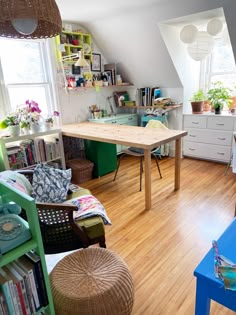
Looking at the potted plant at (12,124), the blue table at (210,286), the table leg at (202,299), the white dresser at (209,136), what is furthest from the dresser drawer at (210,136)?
the table leg at (202,299)

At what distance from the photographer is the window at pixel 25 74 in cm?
312

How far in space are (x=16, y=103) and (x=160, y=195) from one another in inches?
90.9

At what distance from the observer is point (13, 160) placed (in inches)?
115

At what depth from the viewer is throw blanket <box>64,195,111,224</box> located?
1.76m

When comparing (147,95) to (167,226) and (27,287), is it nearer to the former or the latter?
(167,226)

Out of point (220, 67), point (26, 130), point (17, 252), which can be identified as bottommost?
point (17, 252)

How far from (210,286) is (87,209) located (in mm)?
1065

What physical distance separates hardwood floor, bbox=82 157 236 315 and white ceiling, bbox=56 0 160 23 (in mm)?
2256

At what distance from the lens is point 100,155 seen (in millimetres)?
3504

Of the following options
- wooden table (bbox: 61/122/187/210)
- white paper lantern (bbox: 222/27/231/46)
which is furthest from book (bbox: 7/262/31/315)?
white paper lantern (bbox: 222/27/231/46)

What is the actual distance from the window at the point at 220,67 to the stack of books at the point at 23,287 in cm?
402

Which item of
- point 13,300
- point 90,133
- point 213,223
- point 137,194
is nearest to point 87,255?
point 13,300

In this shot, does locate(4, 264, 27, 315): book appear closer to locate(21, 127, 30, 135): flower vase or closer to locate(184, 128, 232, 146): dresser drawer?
locate(21, 127, 30, 135): flower vase

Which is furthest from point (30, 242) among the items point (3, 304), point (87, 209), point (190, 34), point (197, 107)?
point (197, 107)
